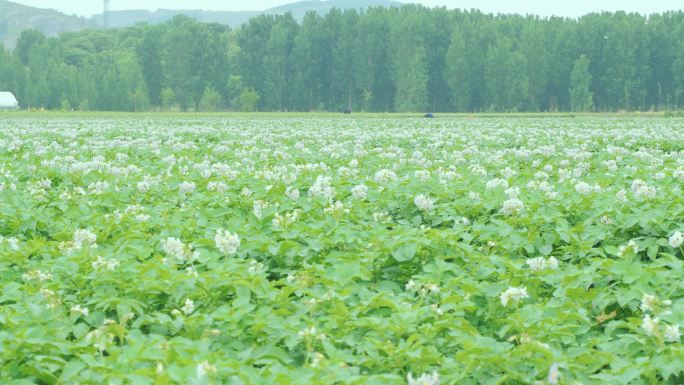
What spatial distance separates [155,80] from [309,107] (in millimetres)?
23117

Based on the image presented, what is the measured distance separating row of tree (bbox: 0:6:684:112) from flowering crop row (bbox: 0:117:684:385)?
86.5m

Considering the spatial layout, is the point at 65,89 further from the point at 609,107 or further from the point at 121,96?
the point at 609,107

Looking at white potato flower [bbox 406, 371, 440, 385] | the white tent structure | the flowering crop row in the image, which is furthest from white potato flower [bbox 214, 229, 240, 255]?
the white tent structure

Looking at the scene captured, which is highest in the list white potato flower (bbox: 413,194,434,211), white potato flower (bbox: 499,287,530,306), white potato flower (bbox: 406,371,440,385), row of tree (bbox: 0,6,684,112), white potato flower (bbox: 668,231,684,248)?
row of tree (bbox: 0,6,684,112)

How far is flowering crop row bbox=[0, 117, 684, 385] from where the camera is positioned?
3914 millimetres

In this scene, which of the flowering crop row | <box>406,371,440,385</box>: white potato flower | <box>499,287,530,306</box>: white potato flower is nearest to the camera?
<box>406,371,440,385</box>: white potato flower

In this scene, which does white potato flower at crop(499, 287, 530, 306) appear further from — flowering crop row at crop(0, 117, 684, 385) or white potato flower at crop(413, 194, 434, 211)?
white potato flower at crop(413, 194, 434, 211)

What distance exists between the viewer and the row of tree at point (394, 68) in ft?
314

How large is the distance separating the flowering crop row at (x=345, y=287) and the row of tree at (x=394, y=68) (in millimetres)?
86466

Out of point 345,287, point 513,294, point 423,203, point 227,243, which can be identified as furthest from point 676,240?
point 227,243

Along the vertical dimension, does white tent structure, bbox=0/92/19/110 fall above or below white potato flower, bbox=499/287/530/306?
above

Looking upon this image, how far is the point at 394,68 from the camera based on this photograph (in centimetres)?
10619

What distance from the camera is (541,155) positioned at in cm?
1548

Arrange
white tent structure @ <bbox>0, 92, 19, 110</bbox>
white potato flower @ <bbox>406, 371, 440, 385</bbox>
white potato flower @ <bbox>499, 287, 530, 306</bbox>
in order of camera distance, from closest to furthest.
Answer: white potato flower @ <bbox>406, 371, 440, 385</bbox>, white potato flower @ <bbox>499, 287, 530, 306</bbox>, white tent structure @ <bbox>0, 92, 19, 110</bbox>
